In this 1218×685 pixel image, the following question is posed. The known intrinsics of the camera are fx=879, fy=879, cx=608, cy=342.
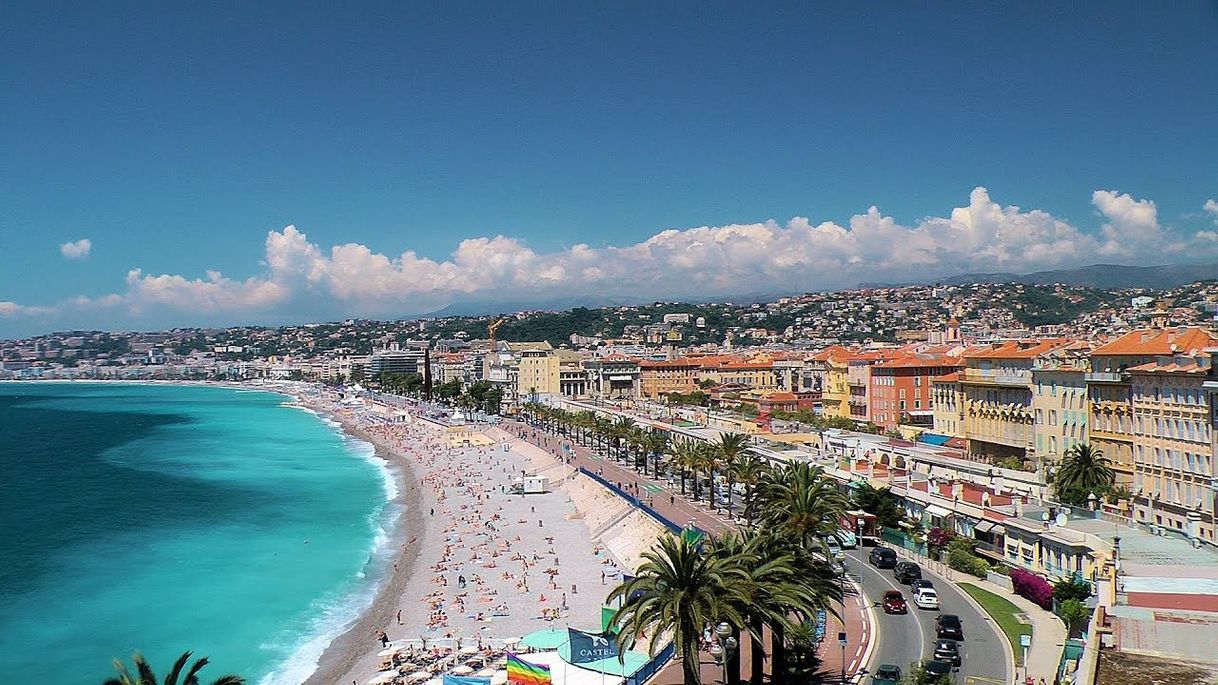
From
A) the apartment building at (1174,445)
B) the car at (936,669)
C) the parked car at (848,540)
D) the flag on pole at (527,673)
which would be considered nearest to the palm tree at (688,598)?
the car at (936,669)

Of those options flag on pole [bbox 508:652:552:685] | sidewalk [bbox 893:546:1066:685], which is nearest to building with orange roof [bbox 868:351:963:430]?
sidewalk [bbox 893:546:1066:685]

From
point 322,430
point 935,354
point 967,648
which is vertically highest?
point 935,354

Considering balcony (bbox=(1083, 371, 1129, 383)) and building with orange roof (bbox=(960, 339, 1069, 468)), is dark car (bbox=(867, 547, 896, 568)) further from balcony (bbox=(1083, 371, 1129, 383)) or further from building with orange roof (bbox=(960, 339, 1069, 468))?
building with orange roof (bbox=(960, 339, 1069, 468))

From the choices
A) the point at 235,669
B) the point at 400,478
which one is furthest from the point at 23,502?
the point at 235,669

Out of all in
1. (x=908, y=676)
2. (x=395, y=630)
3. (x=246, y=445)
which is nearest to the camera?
(x=908, y=676)

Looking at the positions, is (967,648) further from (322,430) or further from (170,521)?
(322,430)
